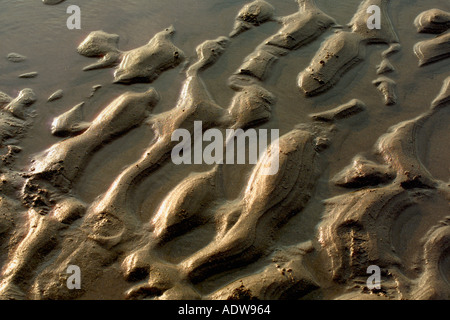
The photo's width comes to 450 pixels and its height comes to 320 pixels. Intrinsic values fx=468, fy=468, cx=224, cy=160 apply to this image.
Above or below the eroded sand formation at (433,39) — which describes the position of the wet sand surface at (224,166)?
below

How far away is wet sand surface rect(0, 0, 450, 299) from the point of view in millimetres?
2939

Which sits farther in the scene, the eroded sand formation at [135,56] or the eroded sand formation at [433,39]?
the eroded sand formation at [433,39]

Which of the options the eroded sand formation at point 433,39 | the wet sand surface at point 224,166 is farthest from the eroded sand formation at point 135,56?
the eroded sand formation at point 433,39

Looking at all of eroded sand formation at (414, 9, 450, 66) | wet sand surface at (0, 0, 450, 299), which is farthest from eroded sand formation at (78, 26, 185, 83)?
eroded sand formation at (414, 9, 450, 66)

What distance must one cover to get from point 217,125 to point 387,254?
168 cm

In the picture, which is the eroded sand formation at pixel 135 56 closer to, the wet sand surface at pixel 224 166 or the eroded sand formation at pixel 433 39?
the wet sand surface at pixel 224 166

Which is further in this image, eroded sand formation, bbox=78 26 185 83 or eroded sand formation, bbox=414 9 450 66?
eroded sand formation, bbox=414 9 450 66

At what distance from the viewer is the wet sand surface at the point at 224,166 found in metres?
2.94

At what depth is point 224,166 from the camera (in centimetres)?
360

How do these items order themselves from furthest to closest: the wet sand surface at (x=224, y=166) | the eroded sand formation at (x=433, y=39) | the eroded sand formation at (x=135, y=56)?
the eroded sand formation at (x=433, y=39)
the eroded sand formation at (x=135, y=56)
the wet sand surface at (x=224, y=166)

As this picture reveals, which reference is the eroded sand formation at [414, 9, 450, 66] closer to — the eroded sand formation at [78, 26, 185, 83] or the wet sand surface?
the wet sand surface

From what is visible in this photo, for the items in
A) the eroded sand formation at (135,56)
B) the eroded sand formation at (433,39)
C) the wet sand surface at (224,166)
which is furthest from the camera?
the eroded sand formation at (433,39)

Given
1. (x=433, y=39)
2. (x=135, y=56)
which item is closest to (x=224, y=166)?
(x=135, y=56)
